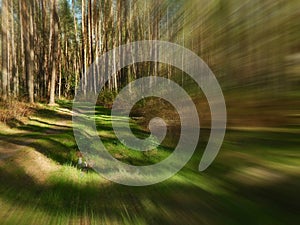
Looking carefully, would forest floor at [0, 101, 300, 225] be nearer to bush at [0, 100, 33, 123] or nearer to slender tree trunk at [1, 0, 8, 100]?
bush at [0, 100, 33, 123]

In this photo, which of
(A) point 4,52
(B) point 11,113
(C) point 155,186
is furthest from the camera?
(A) point 4,52

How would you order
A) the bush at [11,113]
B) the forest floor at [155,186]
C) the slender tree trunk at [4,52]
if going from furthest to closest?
the slender tree trunk at [4,52], the bush at [11,113], the forest floor at [155,186]

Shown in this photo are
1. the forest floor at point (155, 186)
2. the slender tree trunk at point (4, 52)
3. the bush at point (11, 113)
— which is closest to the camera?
the forest floor at point (155, 186)

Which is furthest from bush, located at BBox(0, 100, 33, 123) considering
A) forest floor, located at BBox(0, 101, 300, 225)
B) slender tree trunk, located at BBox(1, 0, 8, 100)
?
slender tree trunk, located at BBox(1, 0, 8, 100)

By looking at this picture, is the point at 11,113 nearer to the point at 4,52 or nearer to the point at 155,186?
the point at 4,52

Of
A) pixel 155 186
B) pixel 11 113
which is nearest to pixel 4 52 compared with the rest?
pixel 11 113

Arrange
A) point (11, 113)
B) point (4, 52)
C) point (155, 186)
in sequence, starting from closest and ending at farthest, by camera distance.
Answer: point (155, 186)
point (11, 113)
point (4, 52)

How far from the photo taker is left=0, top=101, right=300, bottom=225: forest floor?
4.02ft

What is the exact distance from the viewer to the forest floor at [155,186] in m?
1.23

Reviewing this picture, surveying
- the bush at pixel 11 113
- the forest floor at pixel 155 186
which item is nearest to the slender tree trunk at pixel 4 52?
the bush at pixel 11 113

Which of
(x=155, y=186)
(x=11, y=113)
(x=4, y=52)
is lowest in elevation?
(x=155, y=186)

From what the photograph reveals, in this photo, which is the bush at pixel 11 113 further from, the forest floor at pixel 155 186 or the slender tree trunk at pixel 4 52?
the slender tree trunk at pixel 4 52

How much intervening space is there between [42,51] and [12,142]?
2243 centimetres

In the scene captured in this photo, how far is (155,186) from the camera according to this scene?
16.4ft
